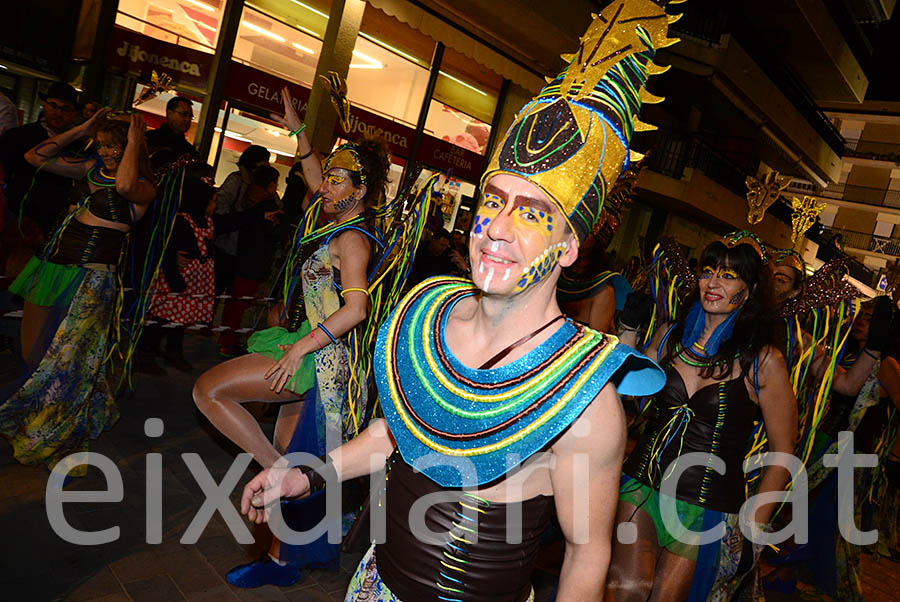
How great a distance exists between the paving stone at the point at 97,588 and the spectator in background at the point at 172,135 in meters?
3.80

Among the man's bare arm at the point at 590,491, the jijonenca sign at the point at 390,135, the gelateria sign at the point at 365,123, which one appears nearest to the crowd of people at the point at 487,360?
the man's bare arm at the point at 590,491

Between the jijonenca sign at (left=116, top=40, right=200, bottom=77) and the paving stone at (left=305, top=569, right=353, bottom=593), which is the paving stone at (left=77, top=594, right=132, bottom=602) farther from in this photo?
the jijonenca sign at (left=116, top=40, right=200, bottom=77)

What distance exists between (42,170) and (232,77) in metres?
4.90

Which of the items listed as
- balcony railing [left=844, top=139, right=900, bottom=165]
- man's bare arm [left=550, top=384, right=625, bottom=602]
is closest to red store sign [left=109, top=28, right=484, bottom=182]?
man's bare arm [left=550, top=384, right=625, bottom=602]

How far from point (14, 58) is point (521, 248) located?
387 inches

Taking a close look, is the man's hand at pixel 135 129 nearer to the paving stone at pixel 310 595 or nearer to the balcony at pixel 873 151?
the paving stone at pixel 310 595

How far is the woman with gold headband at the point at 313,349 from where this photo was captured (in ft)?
10.8

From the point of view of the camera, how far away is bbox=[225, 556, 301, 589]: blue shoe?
10.7 feet

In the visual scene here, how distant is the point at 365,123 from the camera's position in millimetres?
12250

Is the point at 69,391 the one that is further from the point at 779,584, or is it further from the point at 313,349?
the point at 779,584

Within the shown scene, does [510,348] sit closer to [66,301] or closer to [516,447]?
[516,447]

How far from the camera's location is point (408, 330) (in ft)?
6.34

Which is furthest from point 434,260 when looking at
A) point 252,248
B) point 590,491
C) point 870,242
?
point 870,242

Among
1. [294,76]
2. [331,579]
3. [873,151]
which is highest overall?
[873,151]
